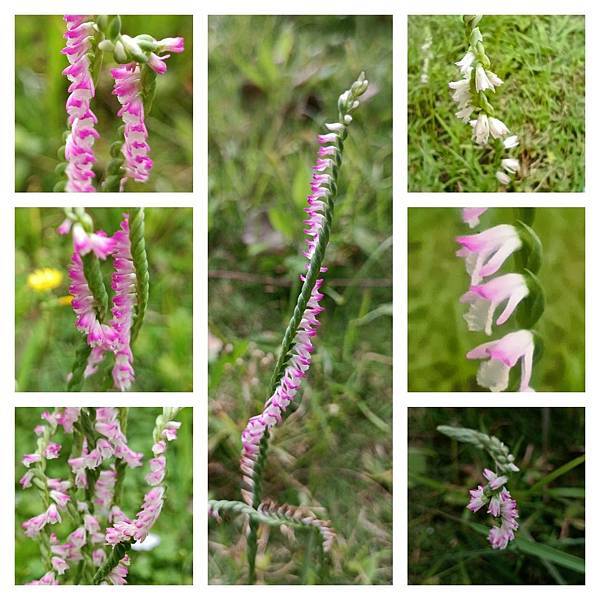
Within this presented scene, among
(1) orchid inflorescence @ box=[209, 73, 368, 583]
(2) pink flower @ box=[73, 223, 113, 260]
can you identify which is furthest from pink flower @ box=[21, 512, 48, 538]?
(2) pink flower @ box=[73, 223, 113, 260]

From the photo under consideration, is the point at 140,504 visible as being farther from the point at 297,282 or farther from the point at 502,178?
the point at 502,178

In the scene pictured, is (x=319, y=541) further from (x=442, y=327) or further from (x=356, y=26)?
(x=356, y=26)

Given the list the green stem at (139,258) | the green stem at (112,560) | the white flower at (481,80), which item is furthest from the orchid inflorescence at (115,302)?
the white flower at (481,80)

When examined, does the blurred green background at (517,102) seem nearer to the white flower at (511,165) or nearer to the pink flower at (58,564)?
the white flower at (511,165)

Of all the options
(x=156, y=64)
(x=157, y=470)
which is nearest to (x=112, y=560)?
(x=157, y=470)

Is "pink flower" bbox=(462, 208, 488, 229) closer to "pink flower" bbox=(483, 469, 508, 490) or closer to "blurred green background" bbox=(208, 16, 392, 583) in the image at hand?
"blurred green background" bbox=(208, 16, 392, 583)
